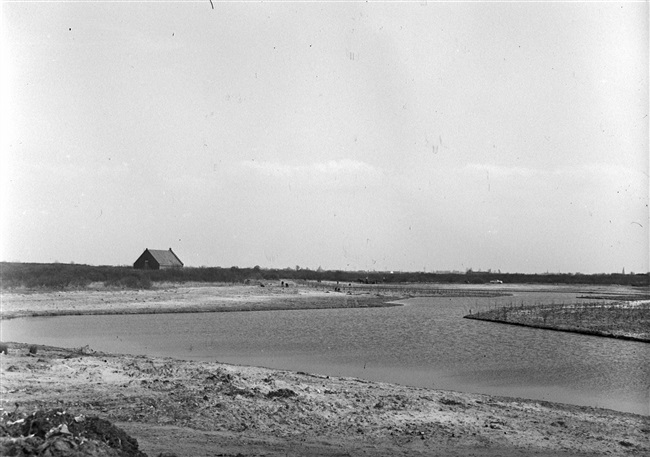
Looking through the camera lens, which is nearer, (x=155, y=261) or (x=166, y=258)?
(x=155, y=261)

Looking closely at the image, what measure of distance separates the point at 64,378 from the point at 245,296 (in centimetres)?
4456

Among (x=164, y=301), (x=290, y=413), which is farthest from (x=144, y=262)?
(x=290, y=413)

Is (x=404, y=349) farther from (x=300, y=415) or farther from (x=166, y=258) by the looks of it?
(x=166, y=258)

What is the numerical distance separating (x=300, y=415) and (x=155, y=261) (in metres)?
78.0

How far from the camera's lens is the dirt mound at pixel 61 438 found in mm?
7043

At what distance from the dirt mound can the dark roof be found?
81.7 metres

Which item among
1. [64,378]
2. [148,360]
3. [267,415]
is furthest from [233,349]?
[267,415]

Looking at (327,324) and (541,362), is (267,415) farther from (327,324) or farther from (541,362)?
(327,324)

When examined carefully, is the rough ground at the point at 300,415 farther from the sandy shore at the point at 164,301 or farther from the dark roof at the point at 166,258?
the dark roof at the point at 166,258

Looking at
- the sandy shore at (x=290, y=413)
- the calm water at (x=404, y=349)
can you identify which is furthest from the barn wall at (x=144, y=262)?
the sandy shore at (x=290, y=413)

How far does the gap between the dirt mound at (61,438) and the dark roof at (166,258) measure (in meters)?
81.7

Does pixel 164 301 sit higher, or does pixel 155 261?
pixel 155 261

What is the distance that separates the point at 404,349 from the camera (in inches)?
1004

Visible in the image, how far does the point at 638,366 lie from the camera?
20.6 meters
